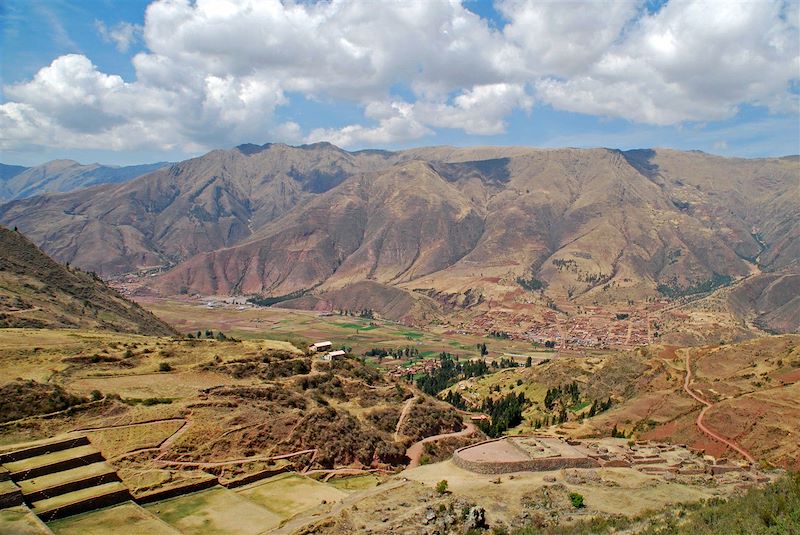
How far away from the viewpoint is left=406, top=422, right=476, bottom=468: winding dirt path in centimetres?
5894

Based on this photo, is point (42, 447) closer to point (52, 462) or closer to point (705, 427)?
point (52, 462)

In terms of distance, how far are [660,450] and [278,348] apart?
45697mm

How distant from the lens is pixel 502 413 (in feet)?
290

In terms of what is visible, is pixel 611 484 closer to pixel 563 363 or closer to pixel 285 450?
pixel 285 450

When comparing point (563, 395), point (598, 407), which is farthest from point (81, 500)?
point (563, 395)

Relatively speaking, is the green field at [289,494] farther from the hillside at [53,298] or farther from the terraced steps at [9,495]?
the hillside at [53,298]

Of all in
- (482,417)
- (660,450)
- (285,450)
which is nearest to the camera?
(285,450)

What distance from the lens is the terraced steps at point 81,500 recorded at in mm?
35594

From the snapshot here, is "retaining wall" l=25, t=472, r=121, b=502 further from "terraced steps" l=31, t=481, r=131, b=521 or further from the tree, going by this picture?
the tree

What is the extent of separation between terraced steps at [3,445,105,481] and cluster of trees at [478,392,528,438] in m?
45.3

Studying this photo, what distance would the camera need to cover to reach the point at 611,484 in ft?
144

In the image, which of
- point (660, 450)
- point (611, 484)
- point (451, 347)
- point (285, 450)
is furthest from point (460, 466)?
point (451, 347)

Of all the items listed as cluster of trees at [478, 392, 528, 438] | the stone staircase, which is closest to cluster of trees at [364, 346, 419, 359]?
cluster of trees at [478, 392, 528, 438]

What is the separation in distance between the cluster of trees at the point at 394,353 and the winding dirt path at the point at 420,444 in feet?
322
